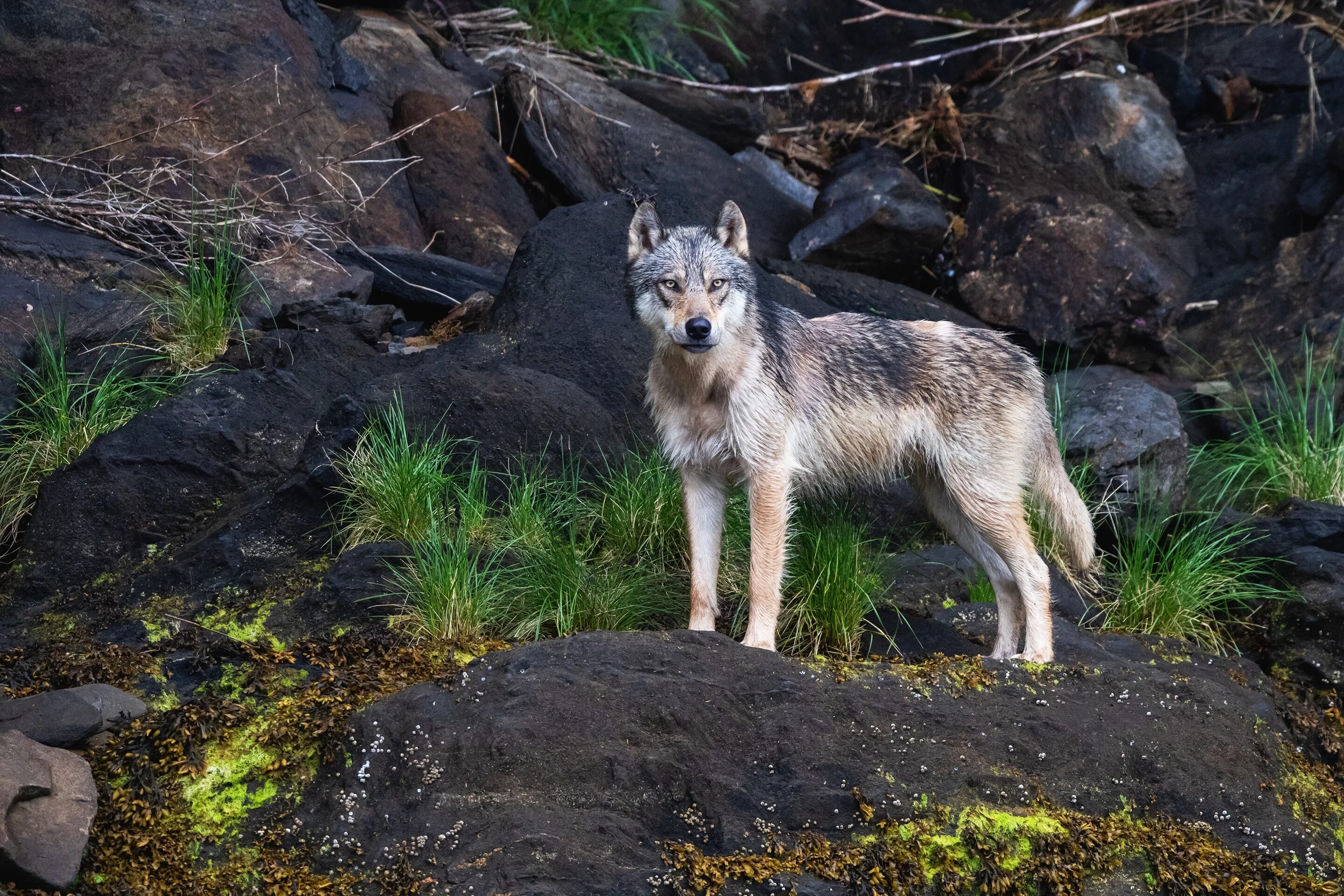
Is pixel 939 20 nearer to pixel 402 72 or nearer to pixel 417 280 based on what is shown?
pixel 402 72

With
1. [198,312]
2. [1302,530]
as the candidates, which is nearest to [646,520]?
[198,312]

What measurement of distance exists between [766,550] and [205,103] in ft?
21.5

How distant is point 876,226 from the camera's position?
1079cm

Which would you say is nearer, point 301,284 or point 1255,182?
point 301,284

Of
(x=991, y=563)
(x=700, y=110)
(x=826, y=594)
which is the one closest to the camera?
(x=826, y=594)

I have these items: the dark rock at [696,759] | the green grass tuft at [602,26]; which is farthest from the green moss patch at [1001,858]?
the green grass tuft at [602,26]

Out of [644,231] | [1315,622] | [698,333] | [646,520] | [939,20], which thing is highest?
[939,20]

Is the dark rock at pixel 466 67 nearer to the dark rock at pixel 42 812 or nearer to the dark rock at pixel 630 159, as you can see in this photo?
the dark rock at pixel 630 159

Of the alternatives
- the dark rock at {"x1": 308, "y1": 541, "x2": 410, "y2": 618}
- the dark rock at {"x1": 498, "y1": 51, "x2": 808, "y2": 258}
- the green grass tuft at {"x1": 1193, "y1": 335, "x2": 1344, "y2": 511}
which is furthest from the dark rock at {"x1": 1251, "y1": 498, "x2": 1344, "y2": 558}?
the dark rock at {"x1": 308, "y1": 541, "x2": 410, "y2": 618}

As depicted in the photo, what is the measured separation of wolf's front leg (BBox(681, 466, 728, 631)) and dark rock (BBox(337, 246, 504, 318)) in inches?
143

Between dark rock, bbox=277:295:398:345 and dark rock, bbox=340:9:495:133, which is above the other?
dark rock, bbox=340:9:495:133

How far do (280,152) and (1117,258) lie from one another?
24.3ft

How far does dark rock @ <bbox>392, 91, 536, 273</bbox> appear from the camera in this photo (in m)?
10.8

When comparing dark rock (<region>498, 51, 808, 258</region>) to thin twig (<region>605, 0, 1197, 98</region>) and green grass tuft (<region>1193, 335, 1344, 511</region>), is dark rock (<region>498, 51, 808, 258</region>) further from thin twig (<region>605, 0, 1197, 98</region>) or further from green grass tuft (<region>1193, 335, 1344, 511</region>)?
A: green grass tuft (<region>1193, 335, 1344, 511</region>)
